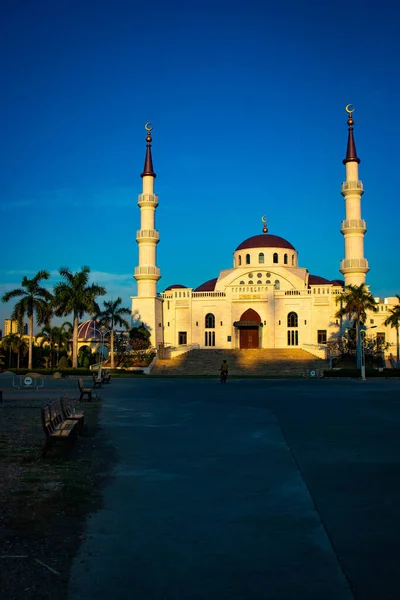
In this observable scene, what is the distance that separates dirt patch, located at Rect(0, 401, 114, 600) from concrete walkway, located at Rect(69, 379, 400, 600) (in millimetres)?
198

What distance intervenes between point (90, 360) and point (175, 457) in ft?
177

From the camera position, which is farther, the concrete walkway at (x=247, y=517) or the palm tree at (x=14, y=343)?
the palm tree at (x=14, y=343)

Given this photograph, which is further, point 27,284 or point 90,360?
point 90,360

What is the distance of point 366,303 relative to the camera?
55.2 meters

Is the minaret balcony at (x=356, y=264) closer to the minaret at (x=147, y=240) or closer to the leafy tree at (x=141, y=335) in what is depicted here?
the minaret at (x=147, y=240)

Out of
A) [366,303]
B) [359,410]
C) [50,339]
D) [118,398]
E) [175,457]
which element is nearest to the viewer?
[175,457]

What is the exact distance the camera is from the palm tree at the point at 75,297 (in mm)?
54156

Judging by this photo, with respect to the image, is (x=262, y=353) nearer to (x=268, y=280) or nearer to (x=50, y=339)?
(x=268, y=280)

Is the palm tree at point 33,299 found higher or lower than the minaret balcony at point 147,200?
lower

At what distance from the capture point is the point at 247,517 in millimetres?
7172

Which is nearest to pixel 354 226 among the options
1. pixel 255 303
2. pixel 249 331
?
pixel 255 303

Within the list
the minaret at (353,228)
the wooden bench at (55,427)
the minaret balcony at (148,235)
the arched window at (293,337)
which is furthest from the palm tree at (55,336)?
the wooden bench at (55,427)

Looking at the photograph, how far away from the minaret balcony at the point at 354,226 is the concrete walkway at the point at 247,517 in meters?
50.5

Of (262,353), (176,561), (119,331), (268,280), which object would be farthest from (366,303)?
(176,561)
